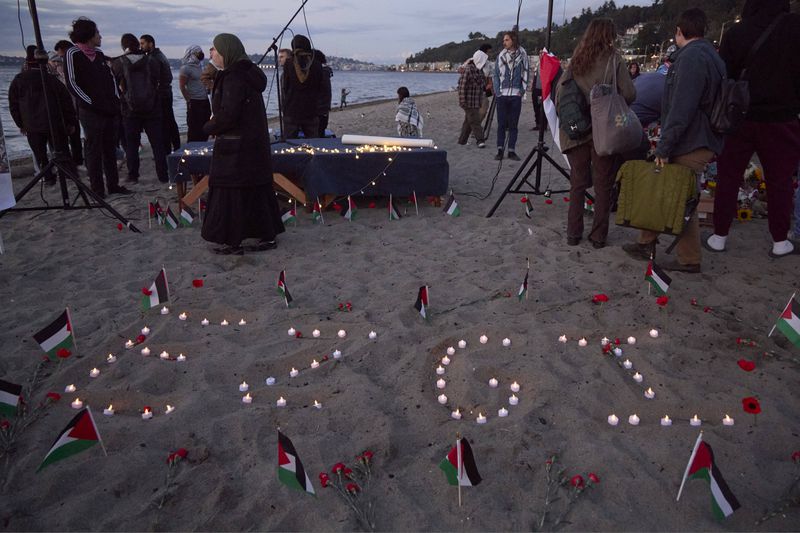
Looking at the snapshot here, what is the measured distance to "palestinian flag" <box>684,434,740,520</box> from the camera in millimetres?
1815

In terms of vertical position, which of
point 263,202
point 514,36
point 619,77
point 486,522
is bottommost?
point 486,522

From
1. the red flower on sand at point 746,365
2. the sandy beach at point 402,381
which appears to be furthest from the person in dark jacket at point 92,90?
the red flower on sand at point 746,365

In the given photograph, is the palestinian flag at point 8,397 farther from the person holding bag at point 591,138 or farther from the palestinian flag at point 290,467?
the person holding bag at point 591,138

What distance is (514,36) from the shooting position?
8.18 metres

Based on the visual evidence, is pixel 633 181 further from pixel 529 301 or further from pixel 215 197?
pixel 215 197

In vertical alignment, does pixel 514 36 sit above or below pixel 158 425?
above

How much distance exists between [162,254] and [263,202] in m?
1.01

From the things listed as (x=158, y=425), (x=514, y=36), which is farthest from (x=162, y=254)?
(x=514, y=36)

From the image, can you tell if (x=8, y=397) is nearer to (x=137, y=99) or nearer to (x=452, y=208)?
(x=452, y=208)

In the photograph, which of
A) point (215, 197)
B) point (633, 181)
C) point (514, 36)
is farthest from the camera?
point (514, 36)

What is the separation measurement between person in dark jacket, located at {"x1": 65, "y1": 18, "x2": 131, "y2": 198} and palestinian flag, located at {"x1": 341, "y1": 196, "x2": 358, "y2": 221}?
2.91m

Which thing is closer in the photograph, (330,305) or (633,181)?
(330,305)

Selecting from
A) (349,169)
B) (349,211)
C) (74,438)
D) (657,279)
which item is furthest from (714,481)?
(349,169)

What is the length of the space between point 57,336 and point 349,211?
3.19 m
